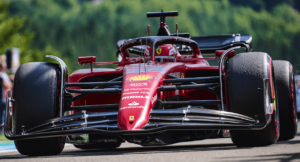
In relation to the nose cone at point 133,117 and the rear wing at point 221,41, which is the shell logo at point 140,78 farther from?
the rear wing at point 221,41

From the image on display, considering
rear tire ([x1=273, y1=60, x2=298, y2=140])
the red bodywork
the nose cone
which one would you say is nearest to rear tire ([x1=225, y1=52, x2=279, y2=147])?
the red bodywork

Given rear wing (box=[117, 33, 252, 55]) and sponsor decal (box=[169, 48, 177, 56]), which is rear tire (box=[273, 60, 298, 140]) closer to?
sponsor decal (box=[169, 48, 177, 56])

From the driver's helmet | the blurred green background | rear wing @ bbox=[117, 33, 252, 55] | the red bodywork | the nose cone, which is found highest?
the blurred green background

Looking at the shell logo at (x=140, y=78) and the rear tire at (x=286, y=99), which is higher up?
the shell logo at (x=140, y=78)

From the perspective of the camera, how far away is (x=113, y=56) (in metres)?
64.6

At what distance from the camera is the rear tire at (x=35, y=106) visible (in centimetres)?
527

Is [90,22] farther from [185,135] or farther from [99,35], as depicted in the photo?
[185,135]

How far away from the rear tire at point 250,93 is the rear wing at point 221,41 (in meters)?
3.77

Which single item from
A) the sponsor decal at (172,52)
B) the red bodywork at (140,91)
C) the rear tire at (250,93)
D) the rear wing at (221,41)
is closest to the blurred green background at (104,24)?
the rear wing at (221,41)

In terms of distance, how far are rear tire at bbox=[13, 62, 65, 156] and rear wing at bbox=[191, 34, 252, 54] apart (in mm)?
4577

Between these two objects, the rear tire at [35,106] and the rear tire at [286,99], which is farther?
the rear tire at [286,99]

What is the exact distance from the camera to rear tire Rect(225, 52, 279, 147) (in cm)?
500

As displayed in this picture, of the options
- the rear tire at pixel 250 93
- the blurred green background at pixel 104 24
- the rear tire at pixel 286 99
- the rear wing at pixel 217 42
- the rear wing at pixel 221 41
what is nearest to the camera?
the rear tire at pixel 250 93

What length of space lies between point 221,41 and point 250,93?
4519 millimetres
